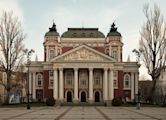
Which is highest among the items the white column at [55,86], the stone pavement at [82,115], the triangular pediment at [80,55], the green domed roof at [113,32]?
the green domed roof at [113,32]

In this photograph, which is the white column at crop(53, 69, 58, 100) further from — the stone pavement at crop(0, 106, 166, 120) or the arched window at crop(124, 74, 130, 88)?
the stone pavement at crop(0, 106, 166, 120)

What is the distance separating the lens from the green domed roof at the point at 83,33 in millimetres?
92988

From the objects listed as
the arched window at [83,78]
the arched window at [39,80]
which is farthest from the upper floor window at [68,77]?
the arched window at [39,80]

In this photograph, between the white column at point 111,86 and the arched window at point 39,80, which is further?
the arched window at point 39,80

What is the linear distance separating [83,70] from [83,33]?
40.4 ft

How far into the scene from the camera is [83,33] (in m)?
93.8

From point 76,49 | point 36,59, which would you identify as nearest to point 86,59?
point 76,49

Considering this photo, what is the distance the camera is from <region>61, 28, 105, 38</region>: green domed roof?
3661 inches

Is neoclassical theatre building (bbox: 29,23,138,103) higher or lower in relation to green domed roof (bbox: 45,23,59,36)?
lower

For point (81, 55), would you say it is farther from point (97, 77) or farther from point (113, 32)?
point (113, 32)

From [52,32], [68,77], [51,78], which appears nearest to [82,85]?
[68,77]

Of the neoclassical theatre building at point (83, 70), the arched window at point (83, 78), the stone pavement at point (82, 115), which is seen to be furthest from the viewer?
the arched window at point (83, 78)

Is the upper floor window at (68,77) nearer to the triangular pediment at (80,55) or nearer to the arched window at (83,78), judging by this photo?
the arched window at (83,78)

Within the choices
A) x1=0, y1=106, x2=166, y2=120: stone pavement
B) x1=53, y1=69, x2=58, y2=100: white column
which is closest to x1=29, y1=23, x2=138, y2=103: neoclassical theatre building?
x1=53, y1=69, x2=58, y2=100: white column
